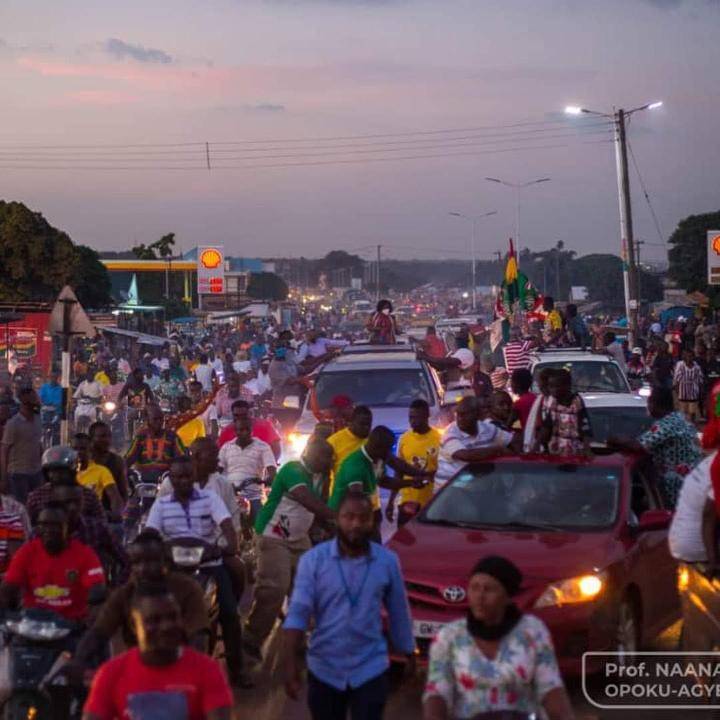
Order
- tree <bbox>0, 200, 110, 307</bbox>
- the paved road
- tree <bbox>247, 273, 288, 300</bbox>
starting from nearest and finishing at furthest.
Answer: the paved road
tree <bbox>0, 200, 110, 307</bbox>
tree <bbox>247, 273, 288, 300</bbox>

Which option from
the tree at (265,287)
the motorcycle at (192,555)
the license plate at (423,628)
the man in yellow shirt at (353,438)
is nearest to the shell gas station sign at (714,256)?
the man in yellow shirt at (353,438)

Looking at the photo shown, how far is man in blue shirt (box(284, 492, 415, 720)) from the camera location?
6223 millimetres

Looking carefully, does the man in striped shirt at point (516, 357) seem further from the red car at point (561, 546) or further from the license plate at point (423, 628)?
the license plate at point (423, 628)

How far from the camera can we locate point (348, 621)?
628 centimetres

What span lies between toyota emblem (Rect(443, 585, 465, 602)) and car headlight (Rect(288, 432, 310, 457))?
727 cm

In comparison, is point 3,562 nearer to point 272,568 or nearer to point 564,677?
point 272,568

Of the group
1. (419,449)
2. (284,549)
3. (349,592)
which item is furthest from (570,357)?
(349,592)

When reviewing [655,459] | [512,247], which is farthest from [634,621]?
[512,247]

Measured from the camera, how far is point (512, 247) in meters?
34.2

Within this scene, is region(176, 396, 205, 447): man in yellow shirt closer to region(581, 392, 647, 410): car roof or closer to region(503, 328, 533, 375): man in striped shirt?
region(581, 392, 647, 410): car roof

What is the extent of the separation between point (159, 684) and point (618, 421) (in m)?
12.0

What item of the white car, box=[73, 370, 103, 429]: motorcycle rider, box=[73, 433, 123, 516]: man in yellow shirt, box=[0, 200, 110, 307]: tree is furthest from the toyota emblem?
box=[0, 200, 110, 307]: tree

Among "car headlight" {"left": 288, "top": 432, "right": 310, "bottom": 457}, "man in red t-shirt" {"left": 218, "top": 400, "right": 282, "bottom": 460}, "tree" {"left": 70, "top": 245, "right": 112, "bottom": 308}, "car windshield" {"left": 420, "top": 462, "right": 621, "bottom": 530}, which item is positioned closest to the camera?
"car windshield" {"left": 420, "top": 462, "right": 621, "bottom": 530}

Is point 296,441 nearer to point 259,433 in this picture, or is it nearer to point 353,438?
point 259,433
